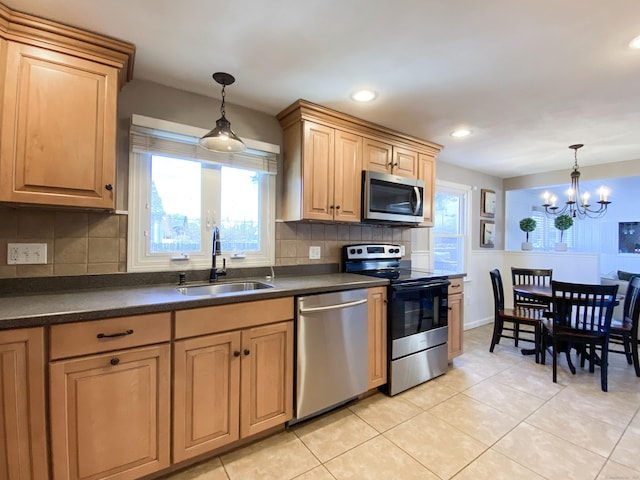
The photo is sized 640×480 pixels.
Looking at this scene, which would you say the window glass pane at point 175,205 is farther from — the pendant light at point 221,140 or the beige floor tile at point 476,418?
the beige floor tile at point 476,418

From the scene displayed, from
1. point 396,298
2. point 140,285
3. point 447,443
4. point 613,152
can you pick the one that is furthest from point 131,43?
point 613,152

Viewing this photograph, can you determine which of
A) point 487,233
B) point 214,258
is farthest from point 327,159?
point 487,233

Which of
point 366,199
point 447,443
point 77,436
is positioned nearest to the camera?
point 77,436

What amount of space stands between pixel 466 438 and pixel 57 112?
297 centimetres

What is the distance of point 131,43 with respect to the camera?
1644 mm

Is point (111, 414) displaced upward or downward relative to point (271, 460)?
upward

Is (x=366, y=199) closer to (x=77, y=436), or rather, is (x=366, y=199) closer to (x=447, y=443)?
(x=447, y=443)

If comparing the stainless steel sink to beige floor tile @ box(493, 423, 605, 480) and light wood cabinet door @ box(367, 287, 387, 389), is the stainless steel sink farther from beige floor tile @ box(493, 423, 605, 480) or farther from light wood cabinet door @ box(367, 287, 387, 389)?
beige floor tile @ box(493, 423, 605, 480)

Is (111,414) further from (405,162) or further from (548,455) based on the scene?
(405,162)

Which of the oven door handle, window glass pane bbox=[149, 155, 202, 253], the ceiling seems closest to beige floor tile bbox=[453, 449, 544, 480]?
the oven door handle

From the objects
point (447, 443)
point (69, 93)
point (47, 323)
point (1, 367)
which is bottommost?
point (447, 443)

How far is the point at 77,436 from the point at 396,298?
6.67 feet

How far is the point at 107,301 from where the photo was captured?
148 centimetres

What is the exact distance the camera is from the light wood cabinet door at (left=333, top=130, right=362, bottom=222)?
2514 mm
